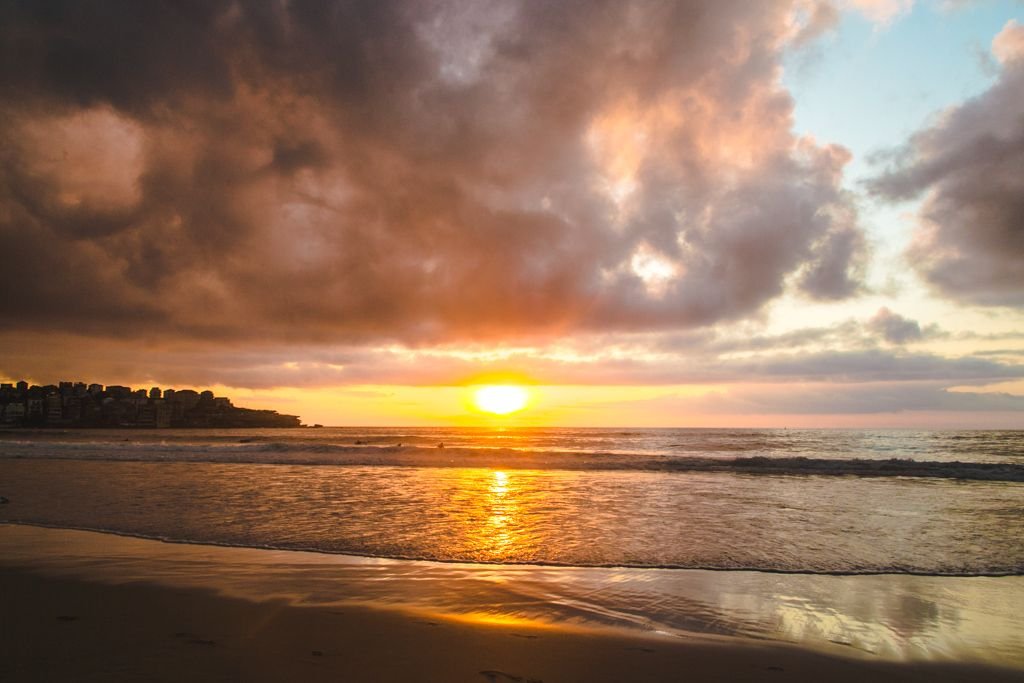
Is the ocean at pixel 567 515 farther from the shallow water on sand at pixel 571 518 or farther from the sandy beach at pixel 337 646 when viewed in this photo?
the sandy beach at pixel 337 646

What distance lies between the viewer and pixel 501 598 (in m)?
7.20

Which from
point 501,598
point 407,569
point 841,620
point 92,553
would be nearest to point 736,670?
point 841,620

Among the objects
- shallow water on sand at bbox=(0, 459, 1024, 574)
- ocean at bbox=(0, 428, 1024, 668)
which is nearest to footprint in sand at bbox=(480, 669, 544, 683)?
ocean at bbox=(0, 428, 1024, 668)

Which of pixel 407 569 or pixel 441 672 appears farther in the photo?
pixel 407 569

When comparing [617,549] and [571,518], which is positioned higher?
[617,549]

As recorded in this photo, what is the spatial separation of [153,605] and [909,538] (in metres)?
14.0

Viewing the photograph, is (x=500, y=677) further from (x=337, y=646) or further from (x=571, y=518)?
(x=571, y=518)

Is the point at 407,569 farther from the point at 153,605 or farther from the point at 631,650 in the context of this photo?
the point at 631,650

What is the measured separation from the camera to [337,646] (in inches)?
212

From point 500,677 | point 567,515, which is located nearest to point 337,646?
point 500,677

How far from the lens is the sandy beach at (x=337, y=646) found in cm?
480

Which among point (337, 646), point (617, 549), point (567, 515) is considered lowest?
point (567, 515)

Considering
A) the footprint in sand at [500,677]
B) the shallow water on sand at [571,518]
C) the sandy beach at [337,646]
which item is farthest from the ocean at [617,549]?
the footprint in sand at [500,677]

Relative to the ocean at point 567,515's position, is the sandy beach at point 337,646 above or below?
above
